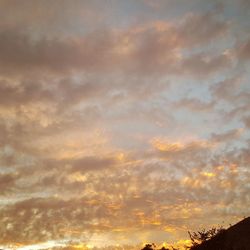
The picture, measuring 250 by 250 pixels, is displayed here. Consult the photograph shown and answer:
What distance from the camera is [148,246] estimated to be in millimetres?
68625

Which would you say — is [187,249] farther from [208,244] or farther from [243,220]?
[243,220]

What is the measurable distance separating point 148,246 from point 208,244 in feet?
68.0

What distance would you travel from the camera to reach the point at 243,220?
48.0m

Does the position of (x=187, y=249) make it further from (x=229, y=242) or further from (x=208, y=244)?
(x=229, y=242)

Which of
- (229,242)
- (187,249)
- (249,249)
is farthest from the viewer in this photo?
(187,249)

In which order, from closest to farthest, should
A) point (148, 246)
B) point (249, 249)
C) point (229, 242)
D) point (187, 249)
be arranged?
point (249, 249) < point (229, 242) < point (187, 249) < point (148, 246)

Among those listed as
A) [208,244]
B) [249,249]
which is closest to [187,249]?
[208,244]

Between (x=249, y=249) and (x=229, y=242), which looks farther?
(x=229, y=242)

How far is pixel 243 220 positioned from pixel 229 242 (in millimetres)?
3227

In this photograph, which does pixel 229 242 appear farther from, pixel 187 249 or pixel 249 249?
pixel 187 249

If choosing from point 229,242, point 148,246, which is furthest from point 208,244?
point 148,246

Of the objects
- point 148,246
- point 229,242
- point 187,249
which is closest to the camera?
point 229,242

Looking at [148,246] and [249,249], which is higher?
[148,246]

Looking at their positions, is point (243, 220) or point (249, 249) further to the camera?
point (243, 220)
